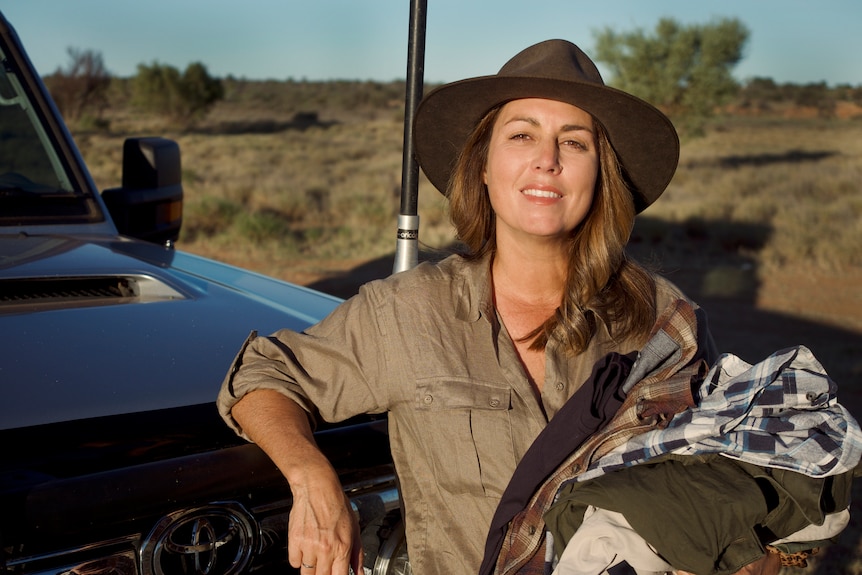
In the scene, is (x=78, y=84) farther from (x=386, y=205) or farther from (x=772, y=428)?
(x=772, y=428)

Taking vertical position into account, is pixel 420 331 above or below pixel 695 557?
above

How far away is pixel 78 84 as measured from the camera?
1334 inches

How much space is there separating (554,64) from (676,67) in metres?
28.6

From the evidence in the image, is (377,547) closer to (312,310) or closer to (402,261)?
(312,310)

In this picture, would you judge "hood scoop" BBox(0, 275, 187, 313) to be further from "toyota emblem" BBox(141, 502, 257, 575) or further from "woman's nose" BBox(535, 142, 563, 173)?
"woman's nose" BBox(535, 142, 563, 173)

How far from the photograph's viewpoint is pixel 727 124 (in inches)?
1841

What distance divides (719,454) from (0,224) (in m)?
2.29

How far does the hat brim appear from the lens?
7.33 feet

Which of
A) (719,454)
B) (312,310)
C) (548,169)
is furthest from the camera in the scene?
(312,310)

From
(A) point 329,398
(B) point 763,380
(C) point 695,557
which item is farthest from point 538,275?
(C) point 695,557

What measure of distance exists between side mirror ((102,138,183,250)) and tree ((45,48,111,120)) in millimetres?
31446

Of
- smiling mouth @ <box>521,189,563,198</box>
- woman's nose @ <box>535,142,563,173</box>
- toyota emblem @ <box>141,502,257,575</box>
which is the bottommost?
toyota emblem @ <box>141,502,257,575</box>

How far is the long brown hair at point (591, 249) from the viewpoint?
2221mm

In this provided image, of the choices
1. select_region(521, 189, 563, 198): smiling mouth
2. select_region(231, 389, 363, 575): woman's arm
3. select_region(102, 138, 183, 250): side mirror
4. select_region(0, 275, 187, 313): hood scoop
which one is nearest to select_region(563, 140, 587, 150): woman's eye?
select_region(521, 189, 563, 198): smiling mouth
